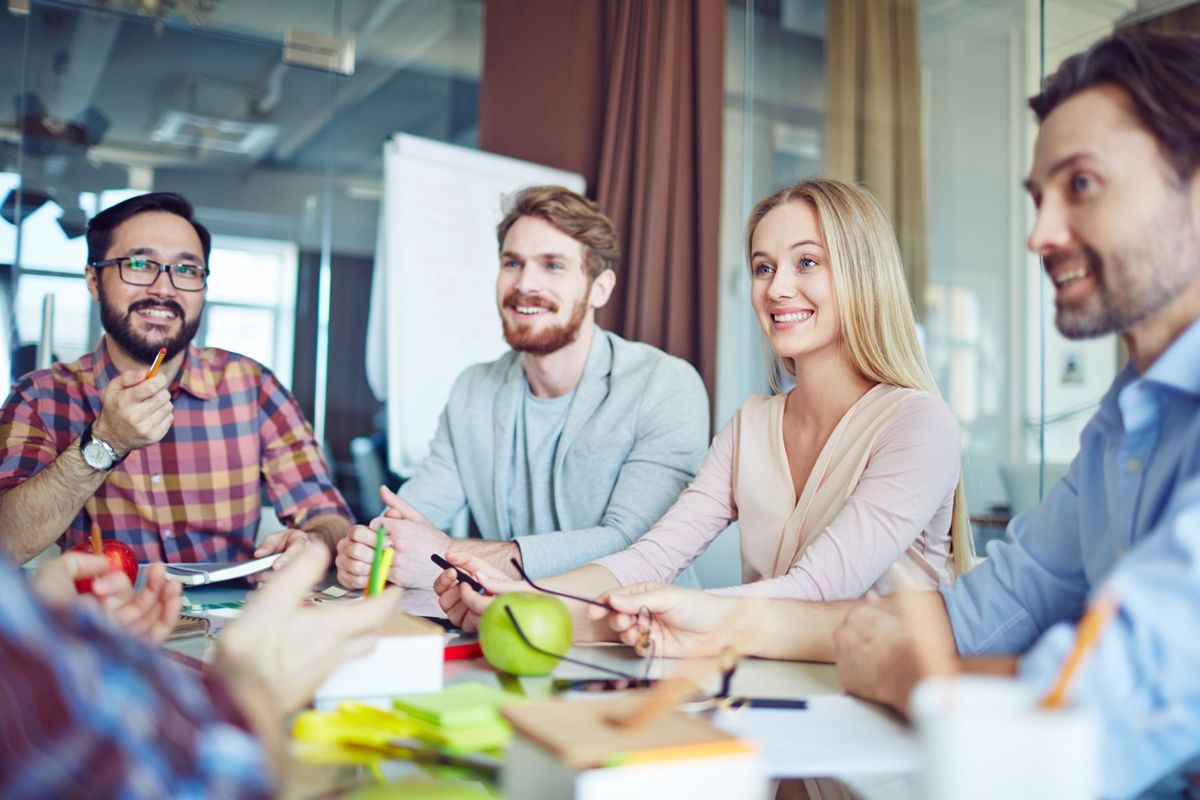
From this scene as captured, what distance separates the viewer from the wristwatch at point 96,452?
1.90 metres

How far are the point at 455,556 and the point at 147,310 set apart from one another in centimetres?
126

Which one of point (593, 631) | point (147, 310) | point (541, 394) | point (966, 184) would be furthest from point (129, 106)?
point (593, 631)

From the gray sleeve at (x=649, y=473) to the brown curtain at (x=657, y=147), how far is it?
1002mm

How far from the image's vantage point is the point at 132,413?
1842 millimetres

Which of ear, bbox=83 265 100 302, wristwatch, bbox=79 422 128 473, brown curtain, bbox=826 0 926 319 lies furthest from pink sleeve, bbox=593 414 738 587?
brown curtain, bbox=826 0 926 319

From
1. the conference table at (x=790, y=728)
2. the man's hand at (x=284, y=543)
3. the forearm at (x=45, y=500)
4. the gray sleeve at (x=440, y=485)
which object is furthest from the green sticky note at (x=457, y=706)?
the gray sleeve at (x=440, y=485)

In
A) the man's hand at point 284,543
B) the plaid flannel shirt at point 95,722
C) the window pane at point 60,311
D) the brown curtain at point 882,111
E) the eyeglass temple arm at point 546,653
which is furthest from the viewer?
the brown curtain at point 882,111

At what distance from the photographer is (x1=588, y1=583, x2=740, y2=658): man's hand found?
47.9 inches

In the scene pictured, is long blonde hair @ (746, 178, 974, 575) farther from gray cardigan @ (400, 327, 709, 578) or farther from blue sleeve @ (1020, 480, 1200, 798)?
blue sleeve @ (1020, 480, 1200, 798)

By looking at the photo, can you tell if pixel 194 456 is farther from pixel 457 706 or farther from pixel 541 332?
pixel 457 706

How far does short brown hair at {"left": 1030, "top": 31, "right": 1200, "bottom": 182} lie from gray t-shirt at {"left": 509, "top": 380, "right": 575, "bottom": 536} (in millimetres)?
1486

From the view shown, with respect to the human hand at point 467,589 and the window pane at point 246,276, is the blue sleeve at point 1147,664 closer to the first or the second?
the human hand at point 467,589

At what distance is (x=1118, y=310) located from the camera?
3.30 ft

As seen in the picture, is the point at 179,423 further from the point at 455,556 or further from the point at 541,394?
the point at 455,556
